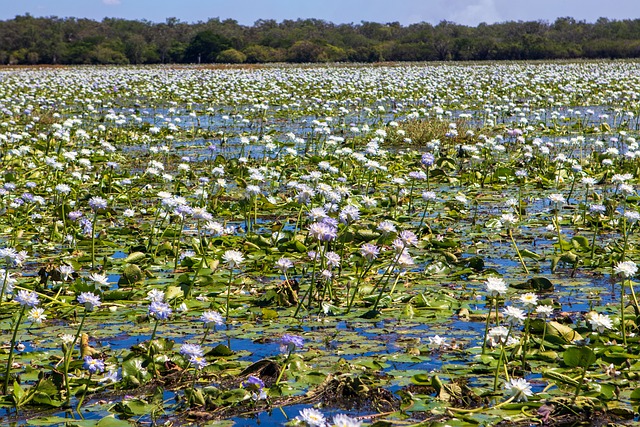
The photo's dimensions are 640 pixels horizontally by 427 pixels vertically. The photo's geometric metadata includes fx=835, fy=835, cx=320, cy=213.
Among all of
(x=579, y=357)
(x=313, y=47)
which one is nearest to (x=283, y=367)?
(x=579, y=357)

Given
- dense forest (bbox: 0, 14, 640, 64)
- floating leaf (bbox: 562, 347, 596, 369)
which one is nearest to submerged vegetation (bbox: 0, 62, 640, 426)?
floating leaf (bbox: 562, 347, 596, 369)

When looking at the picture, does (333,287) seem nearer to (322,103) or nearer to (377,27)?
(322,103)

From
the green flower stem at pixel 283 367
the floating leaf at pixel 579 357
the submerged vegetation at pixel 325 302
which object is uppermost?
the floating leaf at pixel 579 357

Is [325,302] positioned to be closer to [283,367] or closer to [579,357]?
[283,367]

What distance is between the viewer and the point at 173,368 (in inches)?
162

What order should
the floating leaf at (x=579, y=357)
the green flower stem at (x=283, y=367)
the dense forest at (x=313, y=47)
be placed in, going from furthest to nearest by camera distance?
the dense forest at (x=313, y=47)
the green flower stem at (x=283, y=367)
the floating leaf at (x=579, y=357)

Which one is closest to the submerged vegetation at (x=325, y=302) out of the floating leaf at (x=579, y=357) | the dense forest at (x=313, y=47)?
the floating leaf at (x=579, y=357)

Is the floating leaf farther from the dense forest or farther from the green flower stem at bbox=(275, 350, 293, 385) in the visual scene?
the dense forest

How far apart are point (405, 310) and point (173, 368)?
153 cm

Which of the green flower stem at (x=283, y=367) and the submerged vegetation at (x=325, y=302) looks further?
the green flower stem at (x=283, y=367)

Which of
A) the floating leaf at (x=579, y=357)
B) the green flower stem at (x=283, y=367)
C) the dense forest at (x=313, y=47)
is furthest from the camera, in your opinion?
the dense forest at (x=313, y=47)

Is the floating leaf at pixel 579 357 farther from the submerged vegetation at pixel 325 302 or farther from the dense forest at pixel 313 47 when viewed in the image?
the dense forest at pixel 313 47

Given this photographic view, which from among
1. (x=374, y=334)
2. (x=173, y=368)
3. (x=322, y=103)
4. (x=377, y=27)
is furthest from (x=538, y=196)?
(x=377, y=27)

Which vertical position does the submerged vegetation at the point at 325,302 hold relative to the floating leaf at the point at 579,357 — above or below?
below
